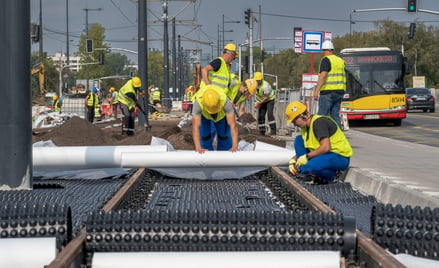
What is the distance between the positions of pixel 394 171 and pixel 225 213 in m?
7.96

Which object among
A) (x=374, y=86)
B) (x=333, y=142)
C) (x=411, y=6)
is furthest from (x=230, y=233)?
(x=411, y=6)

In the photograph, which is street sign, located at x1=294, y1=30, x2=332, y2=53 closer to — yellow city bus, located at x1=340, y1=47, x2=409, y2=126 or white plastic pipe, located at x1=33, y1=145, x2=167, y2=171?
yellow city bus, located at x1=340, y1=47, x2=409, y2=126

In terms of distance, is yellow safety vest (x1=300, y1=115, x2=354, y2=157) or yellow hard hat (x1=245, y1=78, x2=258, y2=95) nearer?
yellow safety vest (x1=300, y1=115, x2=354, y2=157)

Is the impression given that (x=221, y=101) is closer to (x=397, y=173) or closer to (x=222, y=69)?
(x=222, y=69)

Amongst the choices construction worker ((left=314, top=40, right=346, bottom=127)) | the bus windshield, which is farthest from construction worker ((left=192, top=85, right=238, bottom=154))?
the bus windshield

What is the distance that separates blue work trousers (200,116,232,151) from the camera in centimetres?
1222

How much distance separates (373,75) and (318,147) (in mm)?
24774

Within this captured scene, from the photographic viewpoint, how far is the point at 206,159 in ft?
35.0

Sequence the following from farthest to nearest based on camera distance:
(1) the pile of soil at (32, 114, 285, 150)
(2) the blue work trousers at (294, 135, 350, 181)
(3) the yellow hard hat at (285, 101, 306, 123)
A: (1) the pile of soil at (32, 114, 285, 150), (2) the blue work trousers at (294, 135, 350, 181), (3) the yellow hard hat at (285, 101, 306, 123)

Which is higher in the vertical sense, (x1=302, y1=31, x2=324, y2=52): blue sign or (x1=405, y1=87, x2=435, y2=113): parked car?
(x1=302, y1=31, x2=324, y2=52): blue sign

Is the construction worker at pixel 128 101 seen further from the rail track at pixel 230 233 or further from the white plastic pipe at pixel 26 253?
the white plastic pipe at pixel 26 253

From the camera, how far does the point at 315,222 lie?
5617 millimetres

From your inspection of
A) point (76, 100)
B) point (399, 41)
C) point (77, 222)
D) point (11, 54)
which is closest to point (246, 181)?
point (11, 54)

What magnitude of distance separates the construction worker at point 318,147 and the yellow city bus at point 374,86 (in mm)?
24022
